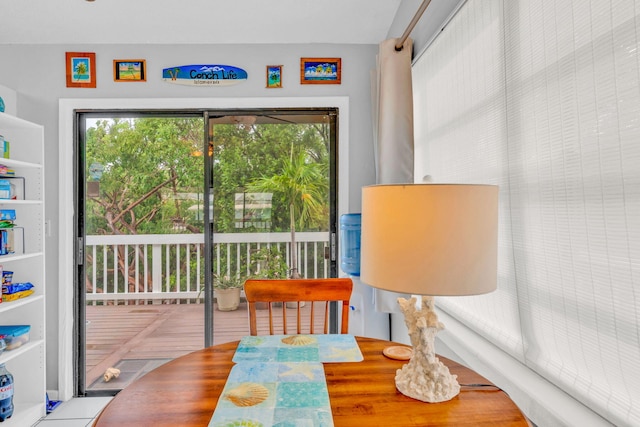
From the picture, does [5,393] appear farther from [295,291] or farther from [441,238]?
[441,238]

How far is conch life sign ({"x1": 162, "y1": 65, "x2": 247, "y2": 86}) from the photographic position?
8.63ft

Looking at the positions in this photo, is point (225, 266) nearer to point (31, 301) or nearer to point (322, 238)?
point (322, 238)

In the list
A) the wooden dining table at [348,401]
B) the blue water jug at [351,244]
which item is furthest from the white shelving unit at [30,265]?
the blue water jug at [351,244]

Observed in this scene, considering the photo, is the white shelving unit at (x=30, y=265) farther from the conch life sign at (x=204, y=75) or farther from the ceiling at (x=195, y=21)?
the conch life sign at (x=204, y=75)

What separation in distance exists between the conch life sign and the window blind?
65.5 inches

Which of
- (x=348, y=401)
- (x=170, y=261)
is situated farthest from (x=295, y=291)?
(x=170, y=261)

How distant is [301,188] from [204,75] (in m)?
1.08

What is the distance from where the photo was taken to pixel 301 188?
2.80 meters

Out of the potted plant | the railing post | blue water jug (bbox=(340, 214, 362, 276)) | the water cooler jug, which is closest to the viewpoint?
blue water jug (bbox=(340, 214, 362, 276))

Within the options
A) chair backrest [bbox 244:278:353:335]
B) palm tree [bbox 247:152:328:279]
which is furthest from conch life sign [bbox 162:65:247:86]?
chair backrest [bbox 244:278:353:335]

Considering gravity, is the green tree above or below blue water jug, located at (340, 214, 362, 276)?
above

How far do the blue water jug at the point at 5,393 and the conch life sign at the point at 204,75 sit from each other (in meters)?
2.13

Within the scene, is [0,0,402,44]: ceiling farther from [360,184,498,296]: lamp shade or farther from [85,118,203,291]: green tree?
[360,184,498,296]: lamp shade

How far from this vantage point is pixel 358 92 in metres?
2.71
